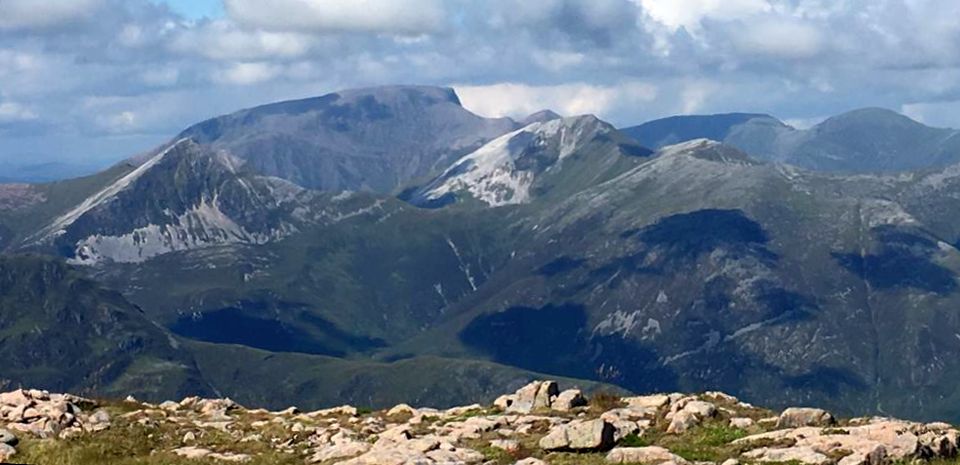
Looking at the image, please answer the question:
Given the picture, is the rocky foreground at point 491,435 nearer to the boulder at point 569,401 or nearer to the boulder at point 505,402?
the boulder at point 569,401

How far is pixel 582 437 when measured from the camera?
138 feet

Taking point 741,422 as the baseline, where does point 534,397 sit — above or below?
below

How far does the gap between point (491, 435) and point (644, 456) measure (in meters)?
9.52

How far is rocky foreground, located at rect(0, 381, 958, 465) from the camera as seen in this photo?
39.5m

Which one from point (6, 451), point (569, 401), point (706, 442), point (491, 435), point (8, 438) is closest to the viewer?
point (6, 451)

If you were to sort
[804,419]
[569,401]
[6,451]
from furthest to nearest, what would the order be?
[569,401] < [804,419] < [6,451]

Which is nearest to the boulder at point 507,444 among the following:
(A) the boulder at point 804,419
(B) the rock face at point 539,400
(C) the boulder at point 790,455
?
(C) the boulder at point 790,455

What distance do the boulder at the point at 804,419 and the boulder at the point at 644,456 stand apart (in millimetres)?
10123

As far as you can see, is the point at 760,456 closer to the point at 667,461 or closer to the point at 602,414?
the point at 667,461

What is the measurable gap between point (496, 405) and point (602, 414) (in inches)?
382

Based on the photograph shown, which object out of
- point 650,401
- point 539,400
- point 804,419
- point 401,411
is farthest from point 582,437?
point 401,411

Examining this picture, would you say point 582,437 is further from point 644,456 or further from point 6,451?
point 6,451

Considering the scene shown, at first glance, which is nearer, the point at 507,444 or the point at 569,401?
the point at 507,444

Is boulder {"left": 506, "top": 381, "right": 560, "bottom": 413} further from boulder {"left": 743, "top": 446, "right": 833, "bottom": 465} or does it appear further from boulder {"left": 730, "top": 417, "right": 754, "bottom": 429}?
boulder {"left": 743, "top": 446, "right": 833, "bottom": 465}
